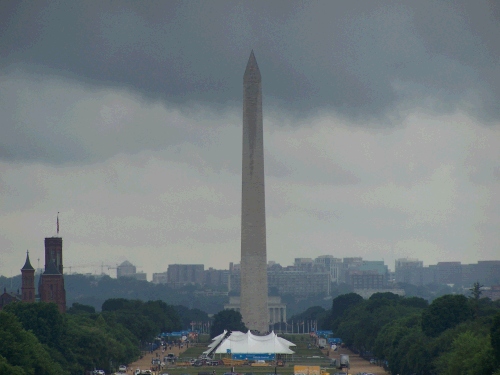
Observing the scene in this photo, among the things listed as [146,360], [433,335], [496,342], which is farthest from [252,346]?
[496,342]

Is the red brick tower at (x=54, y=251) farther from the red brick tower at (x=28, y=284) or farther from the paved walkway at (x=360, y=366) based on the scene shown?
the paved walkway at (x=360, y=366)

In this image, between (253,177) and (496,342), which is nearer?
(496,342)

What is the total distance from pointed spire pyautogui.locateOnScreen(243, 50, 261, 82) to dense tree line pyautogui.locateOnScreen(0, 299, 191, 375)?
88.4ft

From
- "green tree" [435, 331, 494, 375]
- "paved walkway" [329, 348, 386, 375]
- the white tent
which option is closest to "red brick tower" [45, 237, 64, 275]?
the white tent

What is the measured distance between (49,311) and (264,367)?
69.7ft

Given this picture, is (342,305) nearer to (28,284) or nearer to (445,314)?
(28,284)

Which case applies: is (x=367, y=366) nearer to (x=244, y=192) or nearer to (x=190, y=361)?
(x=190, y=361)

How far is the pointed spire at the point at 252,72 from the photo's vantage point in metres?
135

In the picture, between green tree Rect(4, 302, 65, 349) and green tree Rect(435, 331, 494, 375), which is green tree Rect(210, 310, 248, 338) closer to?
green tree Rect(4, 302, 65, 349)

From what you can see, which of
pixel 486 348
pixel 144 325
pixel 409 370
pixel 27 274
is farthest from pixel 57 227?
pixel 486 348

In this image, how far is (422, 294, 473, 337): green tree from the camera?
9162 centimetres

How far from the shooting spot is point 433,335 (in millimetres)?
90438

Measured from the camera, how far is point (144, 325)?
5118 inches

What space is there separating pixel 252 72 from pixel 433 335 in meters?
51.4
